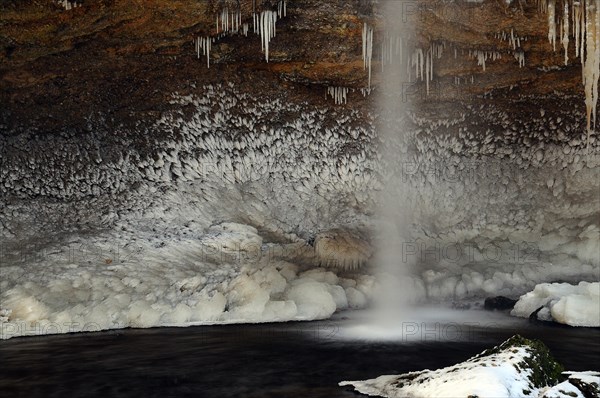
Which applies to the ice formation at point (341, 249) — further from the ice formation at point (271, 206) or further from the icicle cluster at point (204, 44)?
the icicle cluster at point (204, 44)

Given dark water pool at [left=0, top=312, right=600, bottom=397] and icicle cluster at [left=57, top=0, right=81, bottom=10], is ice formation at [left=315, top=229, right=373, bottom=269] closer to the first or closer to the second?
dark water pool at [left=0, top=312, right=600, bottom=397]

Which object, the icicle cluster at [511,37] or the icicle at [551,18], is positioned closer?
the icicle at [551,18]

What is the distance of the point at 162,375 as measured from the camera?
809 cm

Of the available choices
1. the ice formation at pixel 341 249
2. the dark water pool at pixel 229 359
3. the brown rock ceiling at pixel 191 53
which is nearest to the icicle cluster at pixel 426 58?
the brown rock ceiling at pixel 191 53

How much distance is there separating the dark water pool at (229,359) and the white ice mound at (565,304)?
0.44 meters

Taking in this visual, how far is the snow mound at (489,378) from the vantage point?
616cm

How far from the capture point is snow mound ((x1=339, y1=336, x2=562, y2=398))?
6.16 metres

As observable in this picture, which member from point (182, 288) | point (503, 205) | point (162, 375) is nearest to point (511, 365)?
point (162, 375)

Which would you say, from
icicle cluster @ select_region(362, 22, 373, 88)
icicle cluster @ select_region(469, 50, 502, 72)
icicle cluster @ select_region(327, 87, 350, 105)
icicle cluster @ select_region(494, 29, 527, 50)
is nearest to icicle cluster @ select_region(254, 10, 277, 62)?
icicle cluster @ select_region(362, 22, 373, 88)

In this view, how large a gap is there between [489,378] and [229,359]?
3.86m

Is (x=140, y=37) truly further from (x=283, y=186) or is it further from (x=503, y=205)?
(x=503, y=205)

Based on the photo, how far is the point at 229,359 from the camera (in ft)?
29.5

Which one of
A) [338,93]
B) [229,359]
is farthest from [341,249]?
[229,359]

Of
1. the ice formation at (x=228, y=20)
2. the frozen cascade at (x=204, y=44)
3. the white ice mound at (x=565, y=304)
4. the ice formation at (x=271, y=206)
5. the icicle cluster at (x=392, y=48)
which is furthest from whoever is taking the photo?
the icicle cluster at (x=392, y=48)
